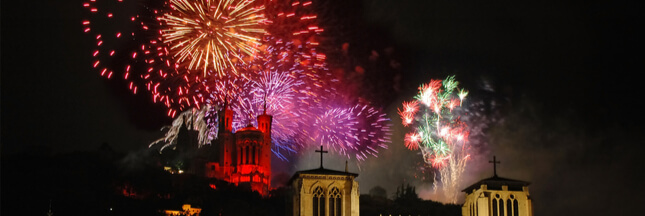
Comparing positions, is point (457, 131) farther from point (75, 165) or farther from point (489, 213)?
point (75, 165)

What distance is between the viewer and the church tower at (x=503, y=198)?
51094 millimetres

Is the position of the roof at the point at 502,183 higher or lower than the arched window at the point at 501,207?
higher

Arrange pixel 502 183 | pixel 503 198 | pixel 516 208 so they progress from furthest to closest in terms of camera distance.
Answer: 1. pixel 502 183
2. pixel 503 198
3. pixel 516 208

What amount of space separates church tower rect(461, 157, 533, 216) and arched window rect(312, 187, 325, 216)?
36.1ft

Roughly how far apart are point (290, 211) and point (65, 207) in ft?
274

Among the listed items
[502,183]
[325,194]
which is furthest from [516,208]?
[325,194]


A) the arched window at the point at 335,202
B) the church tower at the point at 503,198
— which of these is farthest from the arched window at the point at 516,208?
the arched window at the point at 335,202

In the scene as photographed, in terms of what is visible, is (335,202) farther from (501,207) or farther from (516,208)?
(516,208)

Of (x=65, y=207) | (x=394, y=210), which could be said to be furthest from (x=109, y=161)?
(x=394, y=210)

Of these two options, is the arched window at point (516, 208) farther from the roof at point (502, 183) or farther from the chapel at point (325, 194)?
the chapel at point (325, 194)

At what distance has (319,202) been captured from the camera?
5075 centimetres

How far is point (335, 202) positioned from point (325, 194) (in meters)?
0.89

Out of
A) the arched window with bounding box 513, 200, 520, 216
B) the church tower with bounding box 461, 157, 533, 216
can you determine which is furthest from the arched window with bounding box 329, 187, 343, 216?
the arched window with bounding box 513, 200, 520, 216

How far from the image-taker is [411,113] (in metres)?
91.8
